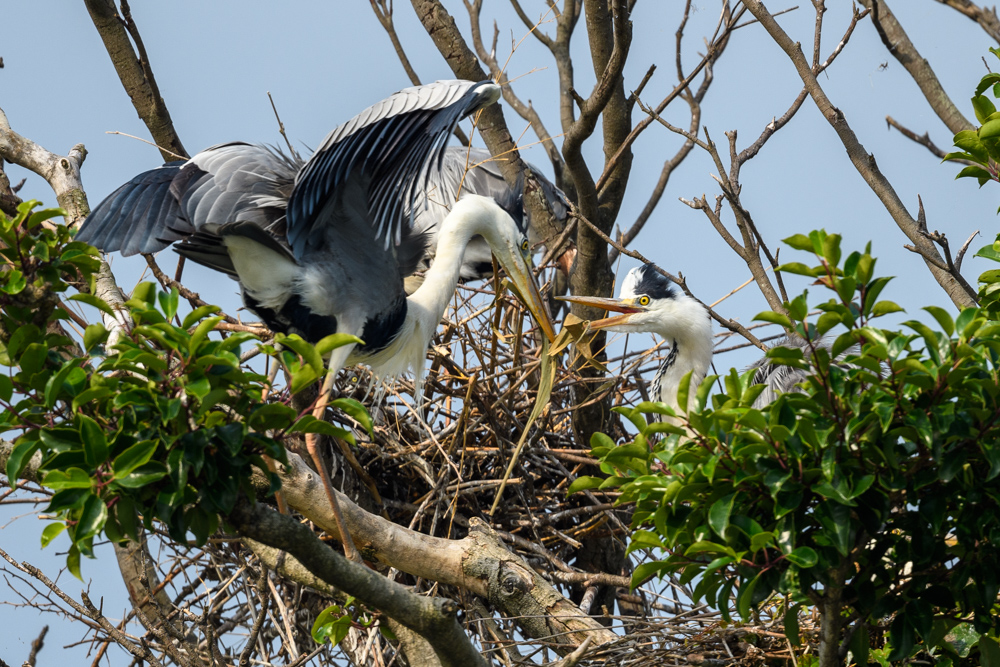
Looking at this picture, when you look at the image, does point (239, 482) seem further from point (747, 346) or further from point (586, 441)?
point (747, 346)

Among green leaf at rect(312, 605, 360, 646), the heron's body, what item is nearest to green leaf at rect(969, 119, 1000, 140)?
the heron's body

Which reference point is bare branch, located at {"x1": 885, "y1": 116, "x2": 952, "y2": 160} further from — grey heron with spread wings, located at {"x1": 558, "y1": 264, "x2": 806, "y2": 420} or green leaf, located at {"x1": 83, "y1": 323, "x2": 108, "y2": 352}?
green leaf, located at {"x1": 83, "y1": 323, "x2": 108, "y2": 352}

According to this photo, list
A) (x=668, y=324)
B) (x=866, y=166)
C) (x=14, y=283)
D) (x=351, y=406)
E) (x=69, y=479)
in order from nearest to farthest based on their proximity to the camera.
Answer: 1. (x=69, y=479)
2. (x=351, y=406)
3. (x=14, y=283)
4. (x=866, y=166)
5. (x=668, y=324)

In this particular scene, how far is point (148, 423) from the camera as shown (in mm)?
1657

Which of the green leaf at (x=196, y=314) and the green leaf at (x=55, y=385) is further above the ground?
the green leaf at (x=196, y=314)

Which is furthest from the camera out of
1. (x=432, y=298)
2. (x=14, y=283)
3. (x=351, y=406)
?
(x=432, y=298)

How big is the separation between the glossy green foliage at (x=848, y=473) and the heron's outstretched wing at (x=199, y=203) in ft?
5.44

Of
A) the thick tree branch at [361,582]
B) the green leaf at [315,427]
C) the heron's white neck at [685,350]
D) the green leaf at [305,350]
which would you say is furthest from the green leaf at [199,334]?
the heron's white neck at [685,350]

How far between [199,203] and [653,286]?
164 centimetres

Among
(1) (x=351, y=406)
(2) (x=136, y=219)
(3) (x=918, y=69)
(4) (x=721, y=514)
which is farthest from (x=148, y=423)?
(3) (x=918, y=69)

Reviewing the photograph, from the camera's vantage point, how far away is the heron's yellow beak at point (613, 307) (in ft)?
12.5

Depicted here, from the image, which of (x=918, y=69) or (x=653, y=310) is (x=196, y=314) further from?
(x=918, y=69)

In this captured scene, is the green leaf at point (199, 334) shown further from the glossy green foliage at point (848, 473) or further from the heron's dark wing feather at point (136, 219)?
the heron's dark wing feather at point (136, 219)

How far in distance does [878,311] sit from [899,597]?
574mm
